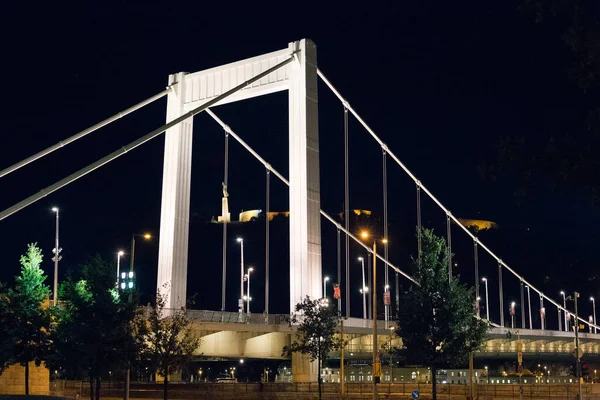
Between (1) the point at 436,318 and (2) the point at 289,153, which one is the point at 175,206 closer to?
(2) the point at 289,153

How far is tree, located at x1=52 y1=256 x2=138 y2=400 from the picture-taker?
1626 inches

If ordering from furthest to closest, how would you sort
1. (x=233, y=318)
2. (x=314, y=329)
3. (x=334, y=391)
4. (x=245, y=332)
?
1. (x=334, y=391)
2. (x=245, y=332)
3. (x=233, y=318)
4. (x=314, y=329)

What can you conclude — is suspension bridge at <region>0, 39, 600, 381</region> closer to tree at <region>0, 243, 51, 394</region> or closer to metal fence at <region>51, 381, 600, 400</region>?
metal fence at <region>51, 381, 600, 400</region>

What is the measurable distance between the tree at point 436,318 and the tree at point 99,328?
14301 millimetres

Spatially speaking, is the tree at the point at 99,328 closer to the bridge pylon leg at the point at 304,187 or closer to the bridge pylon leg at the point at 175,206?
the bridge pylon leg at the point at 175,206

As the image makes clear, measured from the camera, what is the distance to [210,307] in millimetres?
163375

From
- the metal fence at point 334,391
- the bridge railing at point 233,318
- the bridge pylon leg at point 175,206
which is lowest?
Answer: the metal fence at point 334,391

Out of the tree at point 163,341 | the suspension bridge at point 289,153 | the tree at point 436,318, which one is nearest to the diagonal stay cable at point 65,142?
the suspension bridge at point 289,153

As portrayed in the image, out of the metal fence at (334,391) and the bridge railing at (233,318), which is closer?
the bridge railing at (233,318)

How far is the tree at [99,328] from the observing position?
41.3 meters

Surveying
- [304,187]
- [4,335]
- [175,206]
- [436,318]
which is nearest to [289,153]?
[304,187]

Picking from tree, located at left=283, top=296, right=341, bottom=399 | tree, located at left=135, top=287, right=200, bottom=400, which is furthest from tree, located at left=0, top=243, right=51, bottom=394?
tree, located at left=283, top=296, right=341, bottom=399

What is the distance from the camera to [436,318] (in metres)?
46.2

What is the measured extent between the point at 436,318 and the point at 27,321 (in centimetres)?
2208
